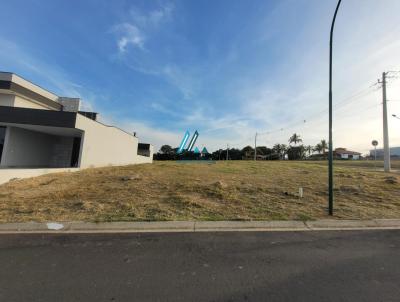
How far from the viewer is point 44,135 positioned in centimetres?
2258

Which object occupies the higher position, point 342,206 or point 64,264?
point 342,206

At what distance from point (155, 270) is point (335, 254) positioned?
350cm

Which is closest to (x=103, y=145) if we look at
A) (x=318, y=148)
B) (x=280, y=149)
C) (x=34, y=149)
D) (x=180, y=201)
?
(x=34, y=149)

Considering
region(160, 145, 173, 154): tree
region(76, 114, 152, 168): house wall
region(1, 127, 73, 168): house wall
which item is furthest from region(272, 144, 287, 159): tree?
region(1, 127, 73, 168): house wall

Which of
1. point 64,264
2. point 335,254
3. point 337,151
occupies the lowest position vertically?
point 64,264

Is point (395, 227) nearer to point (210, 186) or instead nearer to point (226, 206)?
point (226, 206)

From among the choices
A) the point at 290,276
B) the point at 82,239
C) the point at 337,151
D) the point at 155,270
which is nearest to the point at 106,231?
the point at 82,239

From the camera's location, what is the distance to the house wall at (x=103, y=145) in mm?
18250

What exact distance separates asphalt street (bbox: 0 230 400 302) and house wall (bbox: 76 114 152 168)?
14021 mm

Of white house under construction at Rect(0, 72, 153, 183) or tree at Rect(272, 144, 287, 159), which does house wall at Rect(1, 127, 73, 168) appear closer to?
white house under construction at Rect(0, 72, 153, 183)

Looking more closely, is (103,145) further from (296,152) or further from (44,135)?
(296,152)

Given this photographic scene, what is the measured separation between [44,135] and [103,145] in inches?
245

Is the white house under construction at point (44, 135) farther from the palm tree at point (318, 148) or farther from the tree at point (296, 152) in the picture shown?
the palm tree at point (318, 148)

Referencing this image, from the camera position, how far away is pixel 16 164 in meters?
18.9
